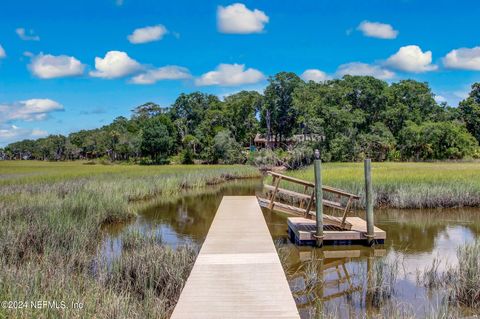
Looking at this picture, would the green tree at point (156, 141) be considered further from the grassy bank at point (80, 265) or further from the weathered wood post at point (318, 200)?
the weathered wood post at point (318, 200)

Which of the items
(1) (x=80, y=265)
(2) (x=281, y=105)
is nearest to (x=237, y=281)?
(1) (x=80, y=265)

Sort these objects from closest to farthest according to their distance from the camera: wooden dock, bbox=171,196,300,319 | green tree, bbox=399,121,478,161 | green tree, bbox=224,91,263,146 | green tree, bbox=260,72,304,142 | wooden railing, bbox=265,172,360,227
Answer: wooden dock, bbox=171,196,300,319, wooden railing, bbox=265,172,360,227, green tree, bbox=399,121,478,161, green tree, bbox=260,72,304,142, green tree, bbox=224,91,263,146

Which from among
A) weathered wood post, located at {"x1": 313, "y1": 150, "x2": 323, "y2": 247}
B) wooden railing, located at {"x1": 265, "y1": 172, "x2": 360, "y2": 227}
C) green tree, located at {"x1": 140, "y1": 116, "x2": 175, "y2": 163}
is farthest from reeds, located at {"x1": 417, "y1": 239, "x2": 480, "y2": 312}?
green tree, located at {"x1": 140, "y1": 116, "x2": 175, "y2": 163}

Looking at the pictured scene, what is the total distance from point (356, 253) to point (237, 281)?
224 inches

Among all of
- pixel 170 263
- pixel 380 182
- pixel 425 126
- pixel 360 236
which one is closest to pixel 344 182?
pixel 380 182

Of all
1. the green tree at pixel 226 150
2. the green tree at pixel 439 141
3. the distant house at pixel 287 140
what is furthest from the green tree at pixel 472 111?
the green tree at pixel 226 150

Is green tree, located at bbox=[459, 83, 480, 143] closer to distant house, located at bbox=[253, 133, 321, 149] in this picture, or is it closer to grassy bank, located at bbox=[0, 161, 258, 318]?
distant house, located at bbox=[253, 133, 321, 149]

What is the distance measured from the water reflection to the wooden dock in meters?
0.91

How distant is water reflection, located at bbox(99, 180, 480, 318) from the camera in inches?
298

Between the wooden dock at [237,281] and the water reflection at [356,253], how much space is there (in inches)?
36.0

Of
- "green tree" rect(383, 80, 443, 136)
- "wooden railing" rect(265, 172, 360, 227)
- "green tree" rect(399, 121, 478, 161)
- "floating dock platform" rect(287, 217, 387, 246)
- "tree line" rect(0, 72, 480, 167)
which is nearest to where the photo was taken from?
"floating dock platform" rect(287, 217, 387, 246)

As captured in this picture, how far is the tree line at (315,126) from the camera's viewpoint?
51531mm

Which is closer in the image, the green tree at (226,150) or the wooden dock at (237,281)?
the wooden dock at (237,281)

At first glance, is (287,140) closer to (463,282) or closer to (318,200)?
(318,200)
